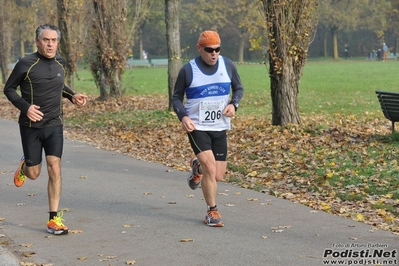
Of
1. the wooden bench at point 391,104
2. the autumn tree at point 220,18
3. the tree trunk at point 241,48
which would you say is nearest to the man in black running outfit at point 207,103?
the wooden bench at point 391,104

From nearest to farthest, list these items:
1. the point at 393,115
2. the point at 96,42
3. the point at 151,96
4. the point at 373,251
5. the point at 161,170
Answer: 1. the point at 373,251
2. the point at 161,170
3. the point at 393,115
4. the point at 96,42
5. the point at 151,96

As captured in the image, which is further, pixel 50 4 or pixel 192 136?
pixel 50 4

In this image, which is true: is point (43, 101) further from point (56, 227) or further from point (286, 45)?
point (286, 45)

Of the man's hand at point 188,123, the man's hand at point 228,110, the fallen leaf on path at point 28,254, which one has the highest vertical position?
the man's hand at point 228,110

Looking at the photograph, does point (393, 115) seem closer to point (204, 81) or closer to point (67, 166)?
point (67, 166)

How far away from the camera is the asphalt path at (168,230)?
7.02 m

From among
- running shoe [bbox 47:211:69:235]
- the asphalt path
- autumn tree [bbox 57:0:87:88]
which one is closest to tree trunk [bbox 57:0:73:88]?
autumn tree [bbox 57:0:87:88]

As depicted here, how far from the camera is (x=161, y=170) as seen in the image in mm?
12750

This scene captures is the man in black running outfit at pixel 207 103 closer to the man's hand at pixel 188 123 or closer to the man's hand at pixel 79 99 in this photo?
the man's hand at pixel 188 123

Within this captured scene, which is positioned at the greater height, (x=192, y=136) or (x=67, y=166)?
(x=192, y=136)

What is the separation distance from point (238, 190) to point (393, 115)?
4851mm

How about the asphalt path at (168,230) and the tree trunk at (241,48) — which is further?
the tree trunk at (241,48)

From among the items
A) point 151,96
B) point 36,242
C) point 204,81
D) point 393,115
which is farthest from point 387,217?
point 151,96

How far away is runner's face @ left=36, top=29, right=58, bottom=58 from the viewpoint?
8.06m
